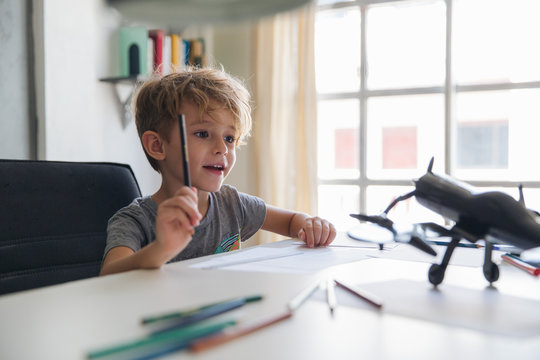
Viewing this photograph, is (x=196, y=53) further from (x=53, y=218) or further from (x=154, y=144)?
(x=53, y=218)

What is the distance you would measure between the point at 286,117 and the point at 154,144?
225 centimetres

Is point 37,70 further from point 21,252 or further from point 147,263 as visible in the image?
point 147,263

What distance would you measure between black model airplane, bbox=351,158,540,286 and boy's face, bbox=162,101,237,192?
499 mm

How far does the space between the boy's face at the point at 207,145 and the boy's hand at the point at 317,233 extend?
0.79 ft

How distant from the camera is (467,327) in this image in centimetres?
50

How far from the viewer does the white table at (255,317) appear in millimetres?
425

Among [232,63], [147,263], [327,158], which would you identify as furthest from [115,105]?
[147,263]

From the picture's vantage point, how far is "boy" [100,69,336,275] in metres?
→ 1.07

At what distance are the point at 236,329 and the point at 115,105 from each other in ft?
8.92

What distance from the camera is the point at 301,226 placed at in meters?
1.29

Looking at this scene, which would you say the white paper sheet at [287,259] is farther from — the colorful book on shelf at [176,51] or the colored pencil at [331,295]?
the colorful book on shelf at [176,51]

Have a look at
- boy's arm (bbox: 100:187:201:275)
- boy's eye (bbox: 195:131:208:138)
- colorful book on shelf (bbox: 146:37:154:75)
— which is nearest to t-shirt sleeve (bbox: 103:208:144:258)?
boy's arm (bbox: 100:187:201:275)

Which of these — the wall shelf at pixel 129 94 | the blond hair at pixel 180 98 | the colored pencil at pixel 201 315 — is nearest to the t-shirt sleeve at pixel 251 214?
the blond hair at pixel 180 98

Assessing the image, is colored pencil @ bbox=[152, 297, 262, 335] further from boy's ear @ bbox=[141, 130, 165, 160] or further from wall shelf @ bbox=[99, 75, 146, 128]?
wall shelf @ bbox=[99, 75, 146, 128]
